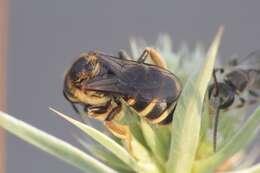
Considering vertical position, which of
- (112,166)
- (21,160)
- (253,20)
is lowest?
(21,160)

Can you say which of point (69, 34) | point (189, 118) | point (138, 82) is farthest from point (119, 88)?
point (69, 34)

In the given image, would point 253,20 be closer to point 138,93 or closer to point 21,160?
point 21,160

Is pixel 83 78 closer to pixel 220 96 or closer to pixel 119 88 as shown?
pixel 119 88

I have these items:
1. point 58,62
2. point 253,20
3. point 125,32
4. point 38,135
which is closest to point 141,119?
point 38,135

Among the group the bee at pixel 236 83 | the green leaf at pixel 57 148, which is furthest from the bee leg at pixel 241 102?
the green leaf at pixel 57 148

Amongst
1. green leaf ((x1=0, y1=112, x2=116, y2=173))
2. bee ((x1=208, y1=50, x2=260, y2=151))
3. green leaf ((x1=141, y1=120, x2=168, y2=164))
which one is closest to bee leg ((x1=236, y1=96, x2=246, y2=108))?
bee ((x1=208, y1=50, x2=260, y2=151))

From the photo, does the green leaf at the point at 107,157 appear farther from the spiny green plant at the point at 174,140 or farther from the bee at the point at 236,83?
the bee at the point at 236,83
